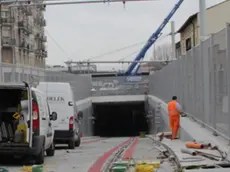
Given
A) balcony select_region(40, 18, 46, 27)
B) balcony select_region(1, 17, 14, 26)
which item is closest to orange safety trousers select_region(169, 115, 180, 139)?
balcony select_region(1, 17, 14, 26)

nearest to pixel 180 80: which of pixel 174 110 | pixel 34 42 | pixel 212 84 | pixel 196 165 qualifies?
pixel 174 110

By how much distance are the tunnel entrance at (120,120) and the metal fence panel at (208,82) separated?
35097mm

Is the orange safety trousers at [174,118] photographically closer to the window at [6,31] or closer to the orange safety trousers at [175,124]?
the orange safety trousers at [175,124]

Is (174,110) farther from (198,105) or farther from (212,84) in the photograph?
(212,84)

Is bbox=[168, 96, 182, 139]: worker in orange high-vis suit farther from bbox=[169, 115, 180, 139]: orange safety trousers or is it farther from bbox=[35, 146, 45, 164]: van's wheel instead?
bbox=[35, 146, 45, 164]: van's wheel

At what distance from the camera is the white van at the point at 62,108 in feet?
63.6

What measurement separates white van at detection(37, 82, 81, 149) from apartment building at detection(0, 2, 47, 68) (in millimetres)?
62024

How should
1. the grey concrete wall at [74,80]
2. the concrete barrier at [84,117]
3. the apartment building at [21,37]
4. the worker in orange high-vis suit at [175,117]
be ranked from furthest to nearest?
the apartment building at [21,37]
the concrete barrier at [84,117]
the grey concrete wall at [74,80]
the worker in orange high-vis suit at [175,117]

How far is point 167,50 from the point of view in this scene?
377ft

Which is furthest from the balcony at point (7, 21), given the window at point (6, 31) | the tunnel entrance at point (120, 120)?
the tunnel entrance at point (120, 120)

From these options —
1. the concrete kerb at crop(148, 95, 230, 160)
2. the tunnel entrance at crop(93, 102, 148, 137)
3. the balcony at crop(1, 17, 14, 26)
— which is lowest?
the tunnel entrance at crop(93, 102, 148, 137)

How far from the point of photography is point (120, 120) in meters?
64.3

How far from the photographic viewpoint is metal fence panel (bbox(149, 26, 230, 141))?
1302 cm

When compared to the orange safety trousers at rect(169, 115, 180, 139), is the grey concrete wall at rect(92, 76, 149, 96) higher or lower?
higher
